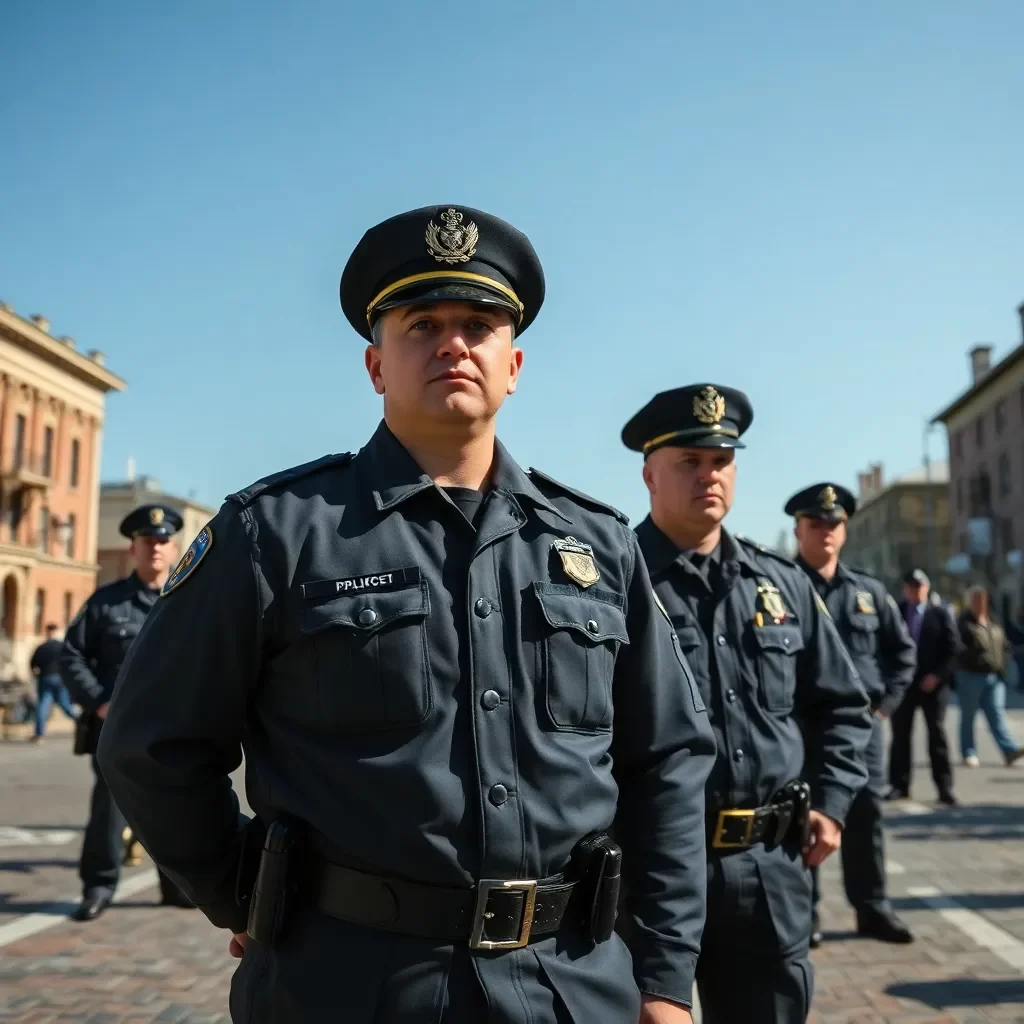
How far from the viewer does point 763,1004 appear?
130 inches

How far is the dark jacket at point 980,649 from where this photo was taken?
12.5 metres

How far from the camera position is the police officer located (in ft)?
11.0

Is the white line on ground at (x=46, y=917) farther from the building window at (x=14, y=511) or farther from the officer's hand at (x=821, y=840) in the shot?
the building window at (x=14, y=511)

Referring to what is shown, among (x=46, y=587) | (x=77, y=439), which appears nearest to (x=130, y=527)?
(x=46, y=587)

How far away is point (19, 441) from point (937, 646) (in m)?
43.9

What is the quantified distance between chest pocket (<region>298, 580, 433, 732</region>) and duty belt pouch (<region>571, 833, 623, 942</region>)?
1.43ft

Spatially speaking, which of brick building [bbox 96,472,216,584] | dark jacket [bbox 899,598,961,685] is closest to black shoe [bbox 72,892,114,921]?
dark jacket [bbox 899,598,961,685]

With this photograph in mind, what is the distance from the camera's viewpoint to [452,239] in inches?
98.3

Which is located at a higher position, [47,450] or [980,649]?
[47,450]

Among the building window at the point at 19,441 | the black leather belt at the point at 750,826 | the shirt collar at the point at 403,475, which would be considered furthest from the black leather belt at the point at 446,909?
the building window at the point at 19,441

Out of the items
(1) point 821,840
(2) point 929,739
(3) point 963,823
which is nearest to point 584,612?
(1) point 821,840

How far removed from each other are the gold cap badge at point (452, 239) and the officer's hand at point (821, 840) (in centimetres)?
231

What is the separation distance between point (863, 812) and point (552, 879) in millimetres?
4635

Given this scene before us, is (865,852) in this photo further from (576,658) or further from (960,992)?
(576,658)
